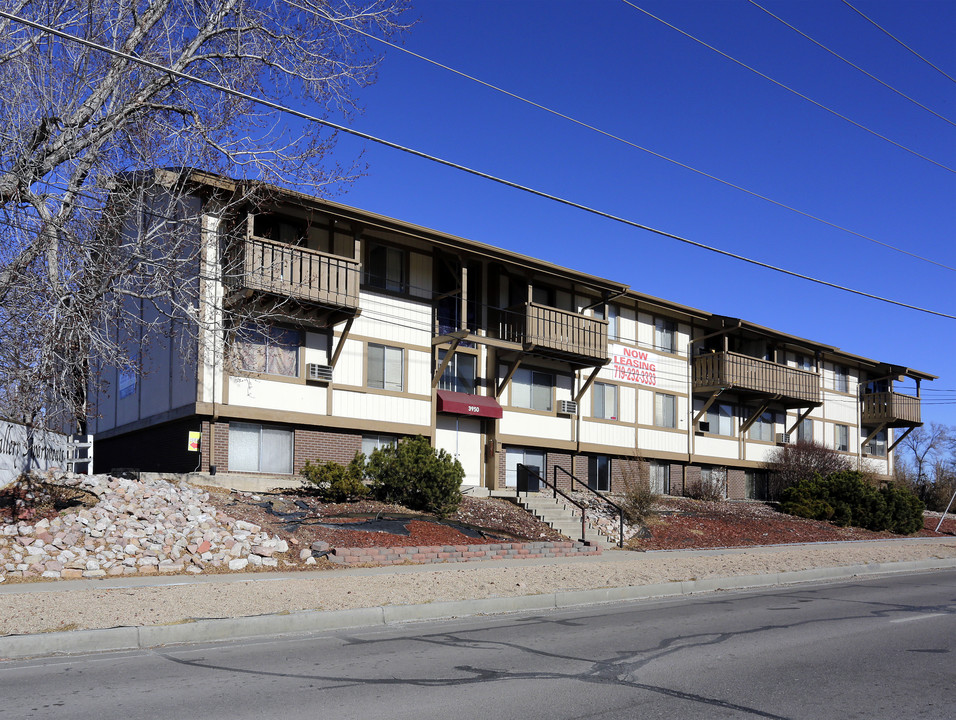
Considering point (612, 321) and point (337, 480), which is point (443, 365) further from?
point (612, 321)

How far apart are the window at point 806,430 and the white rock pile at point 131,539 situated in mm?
29525

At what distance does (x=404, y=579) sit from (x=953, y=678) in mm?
8499

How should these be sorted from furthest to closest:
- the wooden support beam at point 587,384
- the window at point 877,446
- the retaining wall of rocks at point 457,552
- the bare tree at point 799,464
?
the window at point 877,446 < the bare tree at point 799,464 < the wooden support beam at point 587,384 < the retaining wall of rocks at point 457,552

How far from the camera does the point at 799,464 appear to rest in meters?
35.6

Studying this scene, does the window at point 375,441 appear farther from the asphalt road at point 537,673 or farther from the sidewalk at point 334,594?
the asphalt road at point 537,673

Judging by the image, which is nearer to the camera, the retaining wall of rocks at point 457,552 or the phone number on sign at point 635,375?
the retaining wall of rocks at point 457,552

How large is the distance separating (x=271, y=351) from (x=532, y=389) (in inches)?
379

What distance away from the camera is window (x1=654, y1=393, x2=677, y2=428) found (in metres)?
33.3

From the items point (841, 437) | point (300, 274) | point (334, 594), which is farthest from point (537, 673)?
point (841, 437)

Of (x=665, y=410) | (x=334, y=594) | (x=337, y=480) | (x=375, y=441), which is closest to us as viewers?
(x=334, y=594)

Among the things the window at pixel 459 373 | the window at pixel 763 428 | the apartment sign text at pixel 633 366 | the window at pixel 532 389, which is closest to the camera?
the window at pixel 459 373

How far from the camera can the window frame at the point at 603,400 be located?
31062 mm

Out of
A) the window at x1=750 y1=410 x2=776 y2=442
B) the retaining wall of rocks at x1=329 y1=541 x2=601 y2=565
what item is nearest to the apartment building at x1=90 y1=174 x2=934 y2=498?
the window at x1=750 y1=410 x2=776 y2=442

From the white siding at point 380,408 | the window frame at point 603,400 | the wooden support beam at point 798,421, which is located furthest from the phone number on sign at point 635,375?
the wooden support beam at point 798,421
